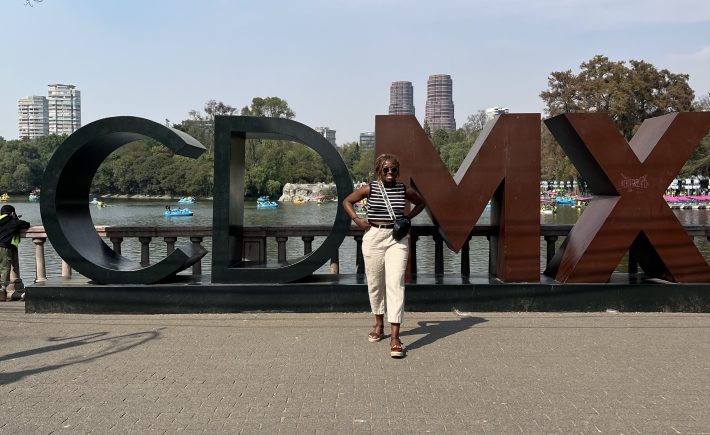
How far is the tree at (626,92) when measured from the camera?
47594mm

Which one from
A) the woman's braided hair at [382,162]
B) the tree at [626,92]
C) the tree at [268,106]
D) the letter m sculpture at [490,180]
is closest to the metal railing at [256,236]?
the letter m sculpture at [490,180]

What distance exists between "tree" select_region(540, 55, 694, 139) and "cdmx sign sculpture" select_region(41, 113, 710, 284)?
41205 mm

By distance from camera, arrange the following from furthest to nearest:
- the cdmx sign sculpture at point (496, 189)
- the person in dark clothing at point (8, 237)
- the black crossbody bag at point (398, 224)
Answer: the person in dark clothing at point (8, 237) → the cdmx sign sculpture at point (496, 189) → the black crossbody bag at point (398, 224)

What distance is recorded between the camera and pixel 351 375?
5.46m

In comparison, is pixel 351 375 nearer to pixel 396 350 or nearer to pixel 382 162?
pixel 396 350

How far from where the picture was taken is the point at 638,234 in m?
8.30

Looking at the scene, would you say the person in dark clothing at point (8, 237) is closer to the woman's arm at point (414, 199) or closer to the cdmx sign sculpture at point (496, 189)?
the cdmx sign sculpture at point (496, 189)

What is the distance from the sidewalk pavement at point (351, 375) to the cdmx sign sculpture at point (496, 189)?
676 millimetres

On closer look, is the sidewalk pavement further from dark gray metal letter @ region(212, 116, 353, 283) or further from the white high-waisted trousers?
dark gray metal letter @ region(212, 116, 353, 283)

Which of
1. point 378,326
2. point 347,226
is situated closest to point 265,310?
A: point 347,226

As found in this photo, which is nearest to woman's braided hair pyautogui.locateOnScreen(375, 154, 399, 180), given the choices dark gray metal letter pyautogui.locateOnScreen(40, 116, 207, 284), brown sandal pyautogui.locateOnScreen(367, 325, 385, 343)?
brown sandal pyautogui.locateOnScreen(367, 325, 385, 343)

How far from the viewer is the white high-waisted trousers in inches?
247

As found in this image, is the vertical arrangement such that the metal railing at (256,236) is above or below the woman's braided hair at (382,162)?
below

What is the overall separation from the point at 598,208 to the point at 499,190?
1.30m
